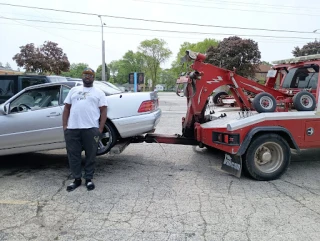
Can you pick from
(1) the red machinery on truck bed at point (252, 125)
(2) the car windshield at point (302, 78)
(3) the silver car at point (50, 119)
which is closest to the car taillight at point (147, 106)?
(3) the silver car at point (50, 119)

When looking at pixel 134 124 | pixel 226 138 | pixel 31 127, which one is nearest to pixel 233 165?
pixel 226 138

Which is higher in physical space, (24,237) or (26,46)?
(26,46)

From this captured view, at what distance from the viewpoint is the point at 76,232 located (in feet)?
11.0

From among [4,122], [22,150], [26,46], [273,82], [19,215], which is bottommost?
[19,215]

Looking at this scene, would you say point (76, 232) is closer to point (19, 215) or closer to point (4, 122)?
point (19, 215)

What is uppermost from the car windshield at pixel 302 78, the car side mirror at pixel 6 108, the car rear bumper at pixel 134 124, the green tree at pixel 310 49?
the green tree at pixel 310 49

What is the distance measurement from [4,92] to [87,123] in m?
5.99

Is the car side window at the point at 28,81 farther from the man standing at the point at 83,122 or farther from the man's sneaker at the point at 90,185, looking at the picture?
the man's sneaker at the point at 90,185

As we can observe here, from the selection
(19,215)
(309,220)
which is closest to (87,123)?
(19,215)

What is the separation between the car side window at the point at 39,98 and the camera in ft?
→ 18.1

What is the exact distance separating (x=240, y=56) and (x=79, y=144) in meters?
40.2

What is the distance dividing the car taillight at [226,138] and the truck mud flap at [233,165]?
32cm

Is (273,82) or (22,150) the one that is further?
(273,82)

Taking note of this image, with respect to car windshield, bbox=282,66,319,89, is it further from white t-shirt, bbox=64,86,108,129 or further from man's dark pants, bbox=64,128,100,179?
man's dark pants, bbox=64,128,100,179
